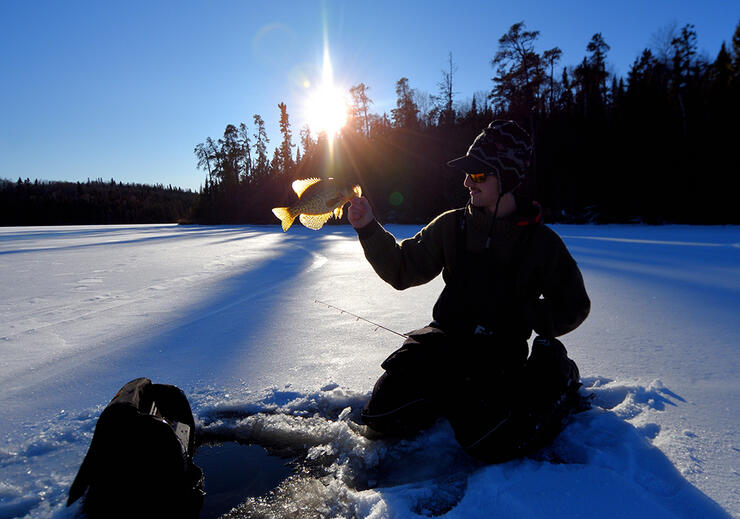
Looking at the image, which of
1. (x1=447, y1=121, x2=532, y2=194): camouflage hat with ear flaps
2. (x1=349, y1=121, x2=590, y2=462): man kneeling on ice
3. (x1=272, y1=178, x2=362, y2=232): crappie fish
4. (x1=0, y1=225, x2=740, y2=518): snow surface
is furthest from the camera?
(x1=272, y1=178, x2=362, y2=232): crappie fish

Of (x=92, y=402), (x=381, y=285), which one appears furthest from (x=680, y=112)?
(x=92, y=402)

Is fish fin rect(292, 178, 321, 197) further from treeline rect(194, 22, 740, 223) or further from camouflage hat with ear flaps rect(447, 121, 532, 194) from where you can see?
treeline rect(194, 22, 740, 223)

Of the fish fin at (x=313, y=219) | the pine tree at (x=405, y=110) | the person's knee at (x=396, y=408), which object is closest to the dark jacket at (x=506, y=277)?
the fish fin at (x=313, y=219)

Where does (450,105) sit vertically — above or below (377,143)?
above

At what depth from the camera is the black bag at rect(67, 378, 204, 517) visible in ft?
4.83

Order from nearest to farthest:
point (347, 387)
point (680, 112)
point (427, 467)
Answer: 1. point (427, 467)
2. point (347, 387)
3. point (680, 112)

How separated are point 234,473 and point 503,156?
6.98ft

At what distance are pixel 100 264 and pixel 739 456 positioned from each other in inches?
401

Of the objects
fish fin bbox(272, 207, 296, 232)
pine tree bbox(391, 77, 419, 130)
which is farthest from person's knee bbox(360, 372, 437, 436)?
pine tree bbox(391, 77, 419, 130)

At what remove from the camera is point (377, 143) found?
35.4m

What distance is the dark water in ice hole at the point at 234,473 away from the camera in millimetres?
1675

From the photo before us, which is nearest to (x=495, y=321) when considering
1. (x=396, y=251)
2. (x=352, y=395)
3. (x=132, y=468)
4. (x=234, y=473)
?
(x=396, y=251)

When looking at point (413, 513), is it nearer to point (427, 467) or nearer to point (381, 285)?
point (427, 467)

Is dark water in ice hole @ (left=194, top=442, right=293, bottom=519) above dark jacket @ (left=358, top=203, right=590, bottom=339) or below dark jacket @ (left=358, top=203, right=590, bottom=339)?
below
